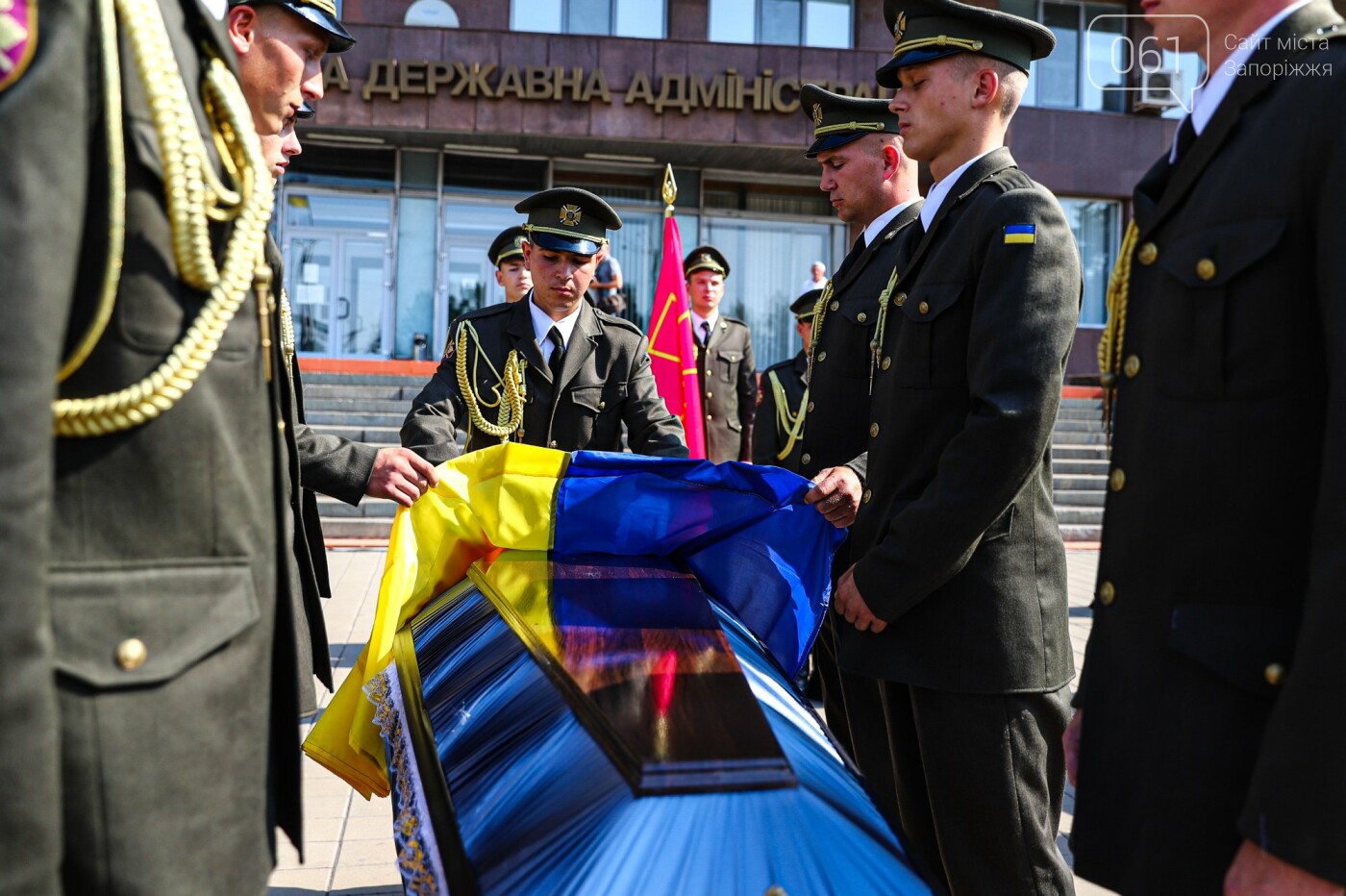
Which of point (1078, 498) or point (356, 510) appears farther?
point (1078, 498)

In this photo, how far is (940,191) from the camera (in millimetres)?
2305

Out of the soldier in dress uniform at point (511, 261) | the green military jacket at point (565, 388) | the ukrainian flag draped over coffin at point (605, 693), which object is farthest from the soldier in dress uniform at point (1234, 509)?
the soldier in dress uniform at point (511, 261)

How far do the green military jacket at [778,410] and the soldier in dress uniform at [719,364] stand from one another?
99 centimetres

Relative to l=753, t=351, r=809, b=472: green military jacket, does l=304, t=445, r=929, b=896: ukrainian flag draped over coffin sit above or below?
below

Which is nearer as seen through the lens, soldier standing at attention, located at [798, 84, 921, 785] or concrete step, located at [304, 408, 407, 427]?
soldier standing at attention, located at [798, 84, 921, 785]

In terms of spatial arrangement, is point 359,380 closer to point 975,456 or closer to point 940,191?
point 940,191

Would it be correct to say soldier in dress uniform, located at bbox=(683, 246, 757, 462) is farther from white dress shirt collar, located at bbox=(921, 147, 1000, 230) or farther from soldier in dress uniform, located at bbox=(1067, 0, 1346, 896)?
soldier in dress uniform, located at bbox=(1067, 0, 1346, 896)

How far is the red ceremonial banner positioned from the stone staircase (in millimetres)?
4298

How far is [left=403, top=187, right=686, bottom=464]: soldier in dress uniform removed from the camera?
3.88m

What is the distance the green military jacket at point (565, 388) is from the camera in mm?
3877

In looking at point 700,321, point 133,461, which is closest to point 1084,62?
point 700,321

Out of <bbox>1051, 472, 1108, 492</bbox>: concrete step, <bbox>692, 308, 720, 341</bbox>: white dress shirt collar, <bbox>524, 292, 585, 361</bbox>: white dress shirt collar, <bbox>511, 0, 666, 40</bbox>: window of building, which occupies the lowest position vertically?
<bbox>1051, 472, 1108, 492</bbox>: concrete step

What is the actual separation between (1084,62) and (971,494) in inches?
731

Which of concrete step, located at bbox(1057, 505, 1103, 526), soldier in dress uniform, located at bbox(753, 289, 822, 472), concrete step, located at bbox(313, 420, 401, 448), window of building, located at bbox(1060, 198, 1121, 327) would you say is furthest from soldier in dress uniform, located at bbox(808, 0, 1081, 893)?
window of building, located at bbox(1060, 198, 1121, 327)
